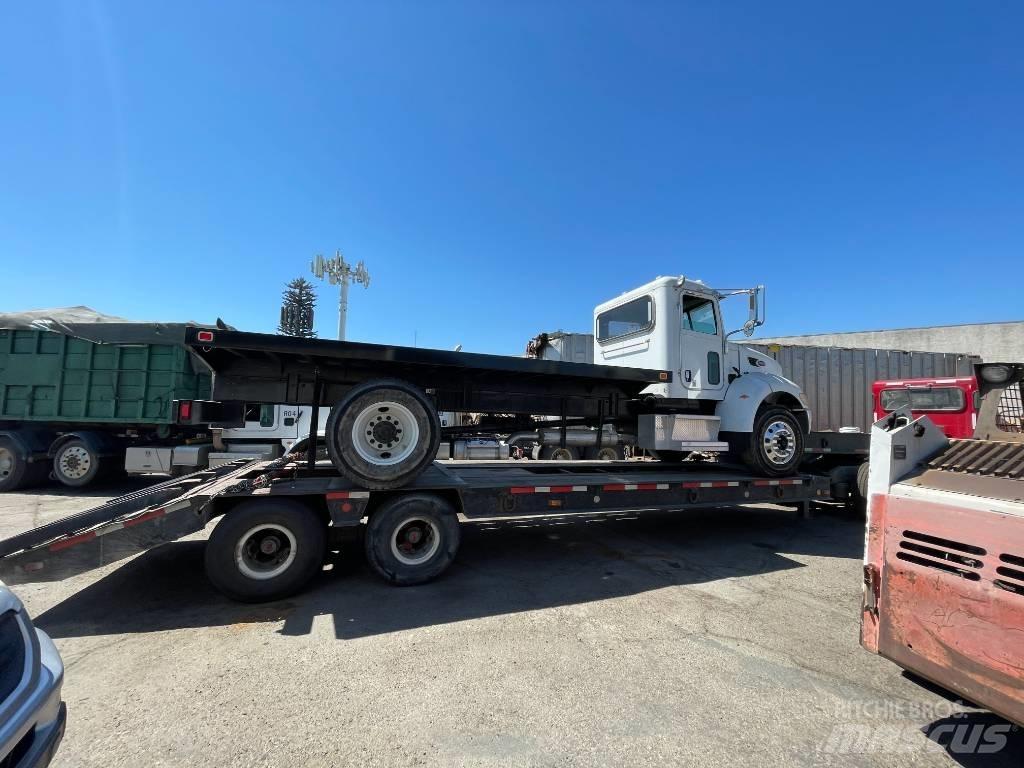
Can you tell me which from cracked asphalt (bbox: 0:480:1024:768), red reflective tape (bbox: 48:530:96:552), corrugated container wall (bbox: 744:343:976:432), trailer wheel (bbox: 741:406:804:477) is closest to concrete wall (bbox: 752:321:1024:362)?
corrugated container wall (bbox: 744:343:976:432)

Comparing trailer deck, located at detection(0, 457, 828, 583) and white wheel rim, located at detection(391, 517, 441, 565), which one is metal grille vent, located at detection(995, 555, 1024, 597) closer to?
trailer deck, located at detection(0, 457, 828, 583)

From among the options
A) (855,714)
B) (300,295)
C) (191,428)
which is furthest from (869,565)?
(300,295)

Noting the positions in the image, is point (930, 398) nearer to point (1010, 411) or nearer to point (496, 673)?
point (1010, 411)

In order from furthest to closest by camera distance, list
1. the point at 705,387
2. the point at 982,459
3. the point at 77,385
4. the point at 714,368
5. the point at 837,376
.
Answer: the point at 837,376, the point at 77,385, the point at 714,368, the point at 705,387, the point at 982,459

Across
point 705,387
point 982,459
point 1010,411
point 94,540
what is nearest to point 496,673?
point 982,459

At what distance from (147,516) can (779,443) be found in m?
7.44

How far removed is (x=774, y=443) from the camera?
6.58 m

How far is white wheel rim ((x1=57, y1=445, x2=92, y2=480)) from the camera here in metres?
9.09

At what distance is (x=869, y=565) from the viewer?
2.51m

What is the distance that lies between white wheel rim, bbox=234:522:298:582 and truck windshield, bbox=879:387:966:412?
8.05 metres

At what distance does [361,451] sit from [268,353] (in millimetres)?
1363

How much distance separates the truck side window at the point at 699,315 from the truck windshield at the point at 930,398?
281 centimetres

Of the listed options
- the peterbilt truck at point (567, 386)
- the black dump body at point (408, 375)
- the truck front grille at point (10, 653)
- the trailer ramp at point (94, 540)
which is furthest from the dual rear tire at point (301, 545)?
the truck front grille at point (10, 653)

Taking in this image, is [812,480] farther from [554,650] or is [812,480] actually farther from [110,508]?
[110,508]
